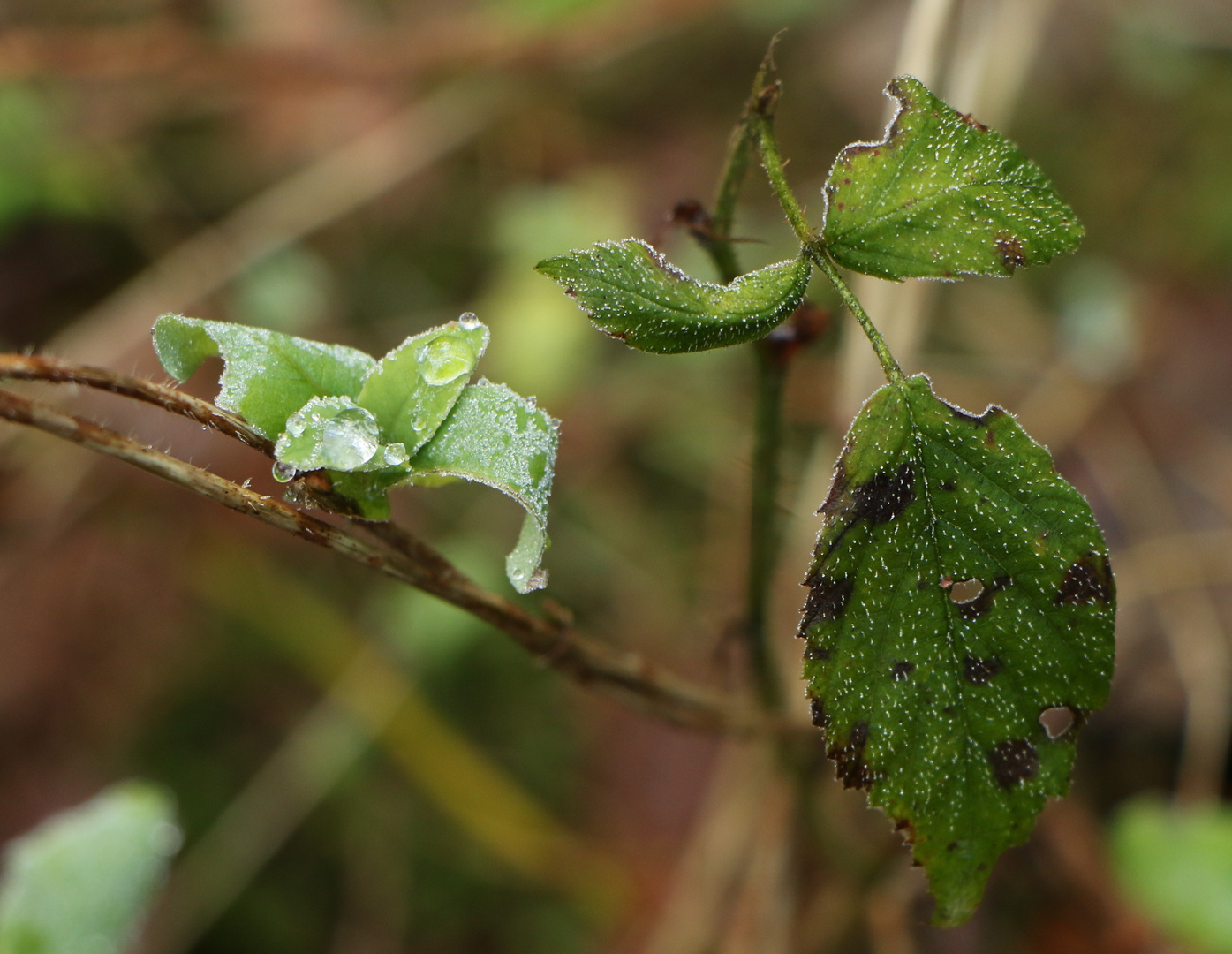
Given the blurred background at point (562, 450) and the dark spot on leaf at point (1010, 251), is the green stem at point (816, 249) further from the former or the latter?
the blurred background at point (562, 450)

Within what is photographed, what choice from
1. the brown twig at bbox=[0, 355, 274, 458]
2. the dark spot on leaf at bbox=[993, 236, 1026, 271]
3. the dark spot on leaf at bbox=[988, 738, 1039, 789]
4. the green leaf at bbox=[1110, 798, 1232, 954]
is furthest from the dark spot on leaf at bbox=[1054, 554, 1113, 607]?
the green leaf at bbox=[1110, 798, 1232, 954]

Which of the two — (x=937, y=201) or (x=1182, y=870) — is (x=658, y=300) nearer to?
(x=937, y=201)

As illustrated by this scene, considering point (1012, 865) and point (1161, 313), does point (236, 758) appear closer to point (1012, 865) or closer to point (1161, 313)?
point (1012, 865)

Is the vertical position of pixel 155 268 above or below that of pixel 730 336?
below

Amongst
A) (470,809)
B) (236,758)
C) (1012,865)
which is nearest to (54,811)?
(236,758)

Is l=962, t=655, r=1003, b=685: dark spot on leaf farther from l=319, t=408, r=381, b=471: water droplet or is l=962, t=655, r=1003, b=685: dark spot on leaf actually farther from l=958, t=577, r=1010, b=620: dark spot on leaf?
l=319, t=408, r=381, b=471: water droplet

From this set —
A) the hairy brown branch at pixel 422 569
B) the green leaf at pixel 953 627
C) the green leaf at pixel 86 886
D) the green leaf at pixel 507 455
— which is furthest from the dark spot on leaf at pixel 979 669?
the green leaf at pixel 86 886
